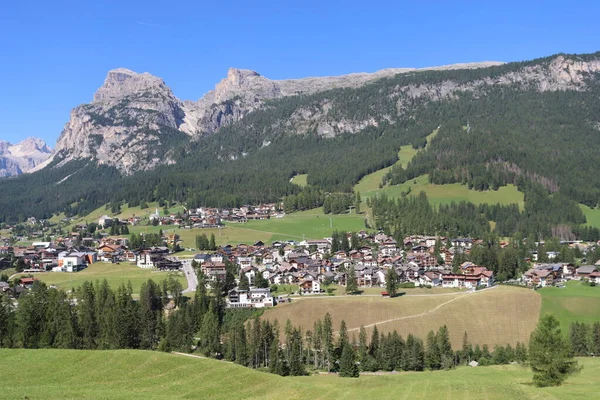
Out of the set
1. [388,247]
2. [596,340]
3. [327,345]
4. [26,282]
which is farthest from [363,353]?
[388,247]

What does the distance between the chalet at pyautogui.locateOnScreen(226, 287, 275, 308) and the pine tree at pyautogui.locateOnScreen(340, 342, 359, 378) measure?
37.8m

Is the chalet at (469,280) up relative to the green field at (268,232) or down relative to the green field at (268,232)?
down

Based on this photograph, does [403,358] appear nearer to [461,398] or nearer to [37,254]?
[461,398]

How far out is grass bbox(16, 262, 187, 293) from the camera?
124m

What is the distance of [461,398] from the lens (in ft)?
130

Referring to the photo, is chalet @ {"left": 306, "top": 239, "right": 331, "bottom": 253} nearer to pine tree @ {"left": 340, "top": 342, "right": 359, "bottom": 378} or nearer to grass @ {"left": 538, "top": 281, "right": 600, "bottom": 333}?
grass @ {"left": 538, "top": 281, "right": 600, "bottom": 333}

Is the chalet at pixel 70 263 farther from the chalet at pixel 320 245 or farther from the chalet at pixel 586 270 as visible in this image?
the chalet at pixel 586 270

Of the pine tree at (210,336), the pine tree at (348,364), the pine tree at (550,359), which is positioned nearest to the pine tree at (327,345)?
the pine tree at (348,364)

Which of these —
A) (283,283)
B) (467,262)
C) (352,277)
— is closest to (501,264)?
(467,262)

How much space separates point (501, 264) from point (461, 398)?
312 feet

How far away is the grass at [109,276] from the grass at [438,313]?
34.1 meters

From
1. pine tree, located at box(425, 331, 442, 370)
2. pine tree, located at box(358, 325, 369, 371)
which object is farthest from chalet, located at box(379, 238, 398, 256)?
pine tree, located at box(358, 325, 369, 371)

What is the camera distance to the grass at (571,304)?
93.8 meters

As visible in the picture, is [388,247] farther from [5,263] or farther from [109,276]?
[5,263]
